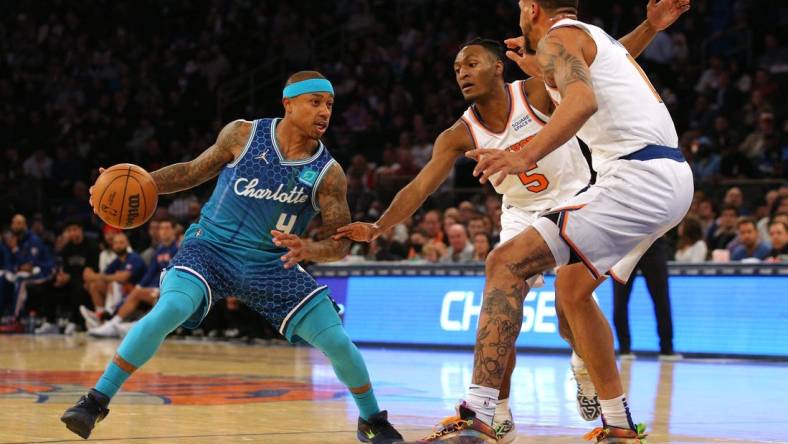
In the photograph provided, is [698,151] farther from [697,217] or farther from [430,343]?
[430,343]

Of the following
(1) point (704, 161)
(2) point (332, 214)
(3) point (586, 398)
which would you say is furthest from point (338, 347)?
(1) point (704, 161)

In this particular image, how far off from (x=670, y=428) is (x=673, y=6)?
2421 millimetres

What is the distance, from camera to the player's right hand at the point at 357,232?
6.29 m

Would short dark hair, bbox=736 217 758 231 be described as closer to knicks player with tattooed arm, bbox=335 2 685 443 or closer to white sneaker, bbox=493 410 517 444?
knicks player with tattooed arm, bbox=335 2 685 443

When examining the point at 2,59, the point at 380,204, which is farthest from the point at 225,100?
the point at 380,204

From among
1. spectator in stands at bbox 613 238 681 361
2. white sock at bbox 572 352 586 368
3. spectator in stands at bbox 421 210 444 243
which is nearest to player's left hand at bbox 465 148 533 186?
white sock at bbox 572 352 586 368

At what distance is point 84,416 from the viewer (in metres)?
5.73

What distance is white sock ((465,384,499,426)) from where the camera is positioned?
5125 millimetres

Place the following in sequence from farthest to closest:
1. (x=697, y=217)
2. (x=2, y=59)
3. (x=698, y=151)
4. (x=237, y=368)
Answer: (x=2, y=59), (x=698, y=151), (x=697, y=217), (x=237, y=368)

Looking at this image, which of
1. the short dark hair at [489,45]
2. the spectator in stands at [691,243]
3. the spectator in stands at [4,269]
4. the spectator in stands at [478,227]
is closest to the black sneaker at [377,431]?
the short dark hair at [489,45]

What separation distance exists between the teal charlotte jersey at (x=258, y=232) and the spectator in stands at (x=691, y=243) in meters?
8.47

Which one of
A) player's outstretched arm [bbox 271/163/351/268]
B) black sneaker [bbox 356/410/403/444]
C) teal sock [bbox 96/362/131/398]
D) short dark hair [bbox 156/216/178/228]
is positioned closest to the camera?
teal sock [bbox 96/362/131/398]

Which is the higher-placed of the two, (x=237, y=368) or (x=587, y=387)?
(x=587, y=387)

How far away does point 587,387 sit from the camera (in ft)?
22.1
